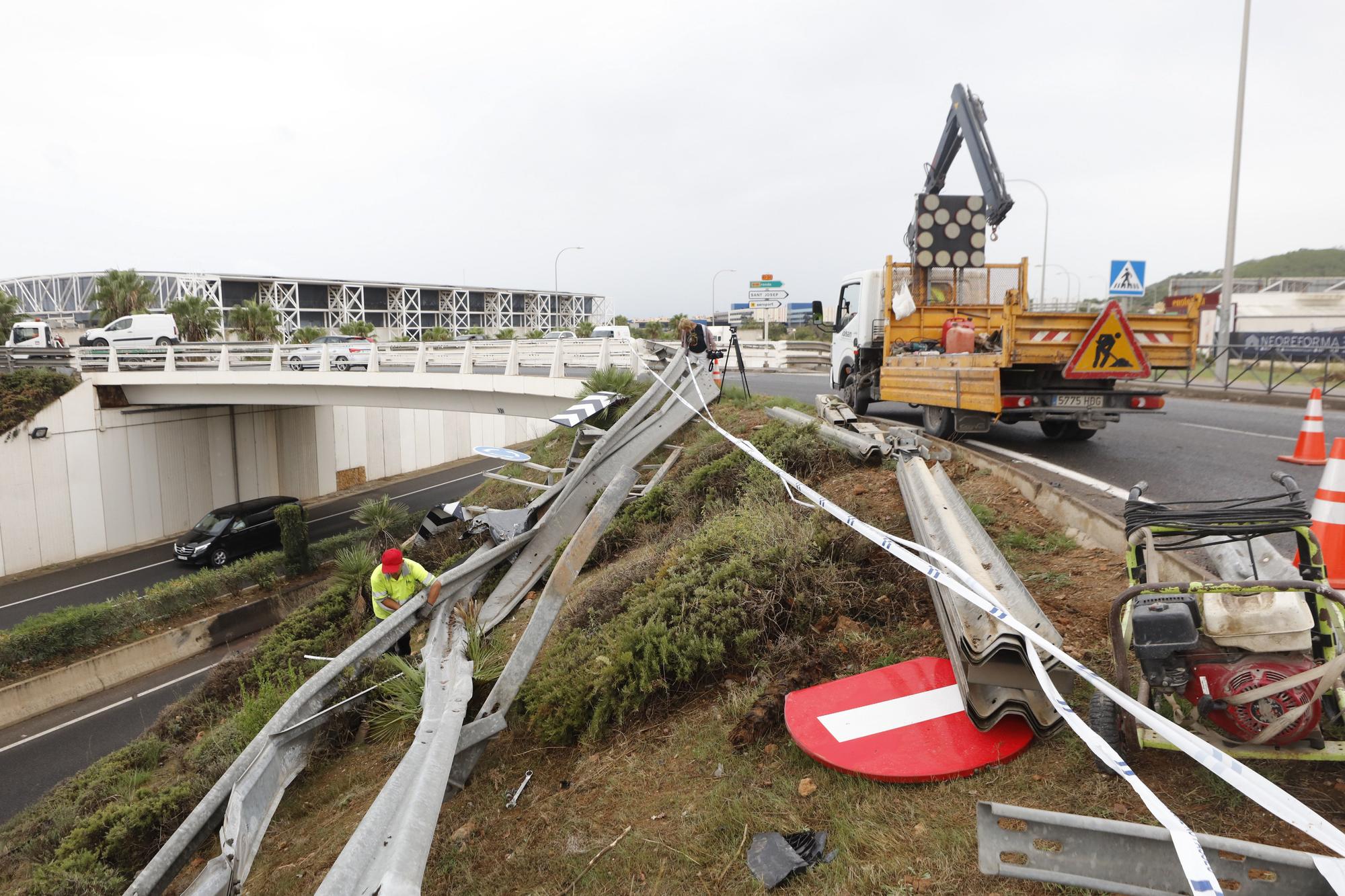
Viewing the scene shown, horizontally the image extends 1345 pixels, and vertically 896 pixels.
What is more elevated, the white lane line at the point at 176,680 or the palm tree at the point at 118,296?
the palm tree at the point at 118,296

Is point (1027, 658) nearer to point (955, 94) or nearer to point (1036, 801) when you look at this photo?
point (1036, 801)

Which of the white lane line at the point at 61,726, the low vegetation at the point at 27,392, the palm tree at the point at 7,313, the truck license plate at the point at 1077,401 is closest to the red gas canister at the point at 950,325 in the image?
the truck license plate at the point at 1077,401

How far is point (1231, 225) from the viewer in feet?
57.4

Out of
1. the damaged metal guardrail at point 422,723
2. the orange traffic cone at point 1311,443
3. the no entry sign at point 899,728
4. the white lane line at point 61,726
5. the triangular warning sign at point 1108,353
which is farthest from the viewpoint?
the white lane line at point 61,726

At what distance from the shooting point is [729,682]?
4242 mm

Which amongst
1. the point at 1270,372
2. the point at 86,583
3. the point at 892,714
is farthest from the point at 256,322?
the point at 892,714

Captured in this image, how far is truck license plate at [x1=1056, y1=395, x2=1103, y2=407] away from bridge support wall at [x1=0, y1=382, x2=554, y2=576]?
57.3 feet

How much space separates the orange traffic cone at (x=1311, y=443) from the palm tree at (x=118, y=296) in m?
49.9

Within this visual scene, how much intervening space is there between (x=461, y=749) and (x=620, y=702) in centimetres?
90

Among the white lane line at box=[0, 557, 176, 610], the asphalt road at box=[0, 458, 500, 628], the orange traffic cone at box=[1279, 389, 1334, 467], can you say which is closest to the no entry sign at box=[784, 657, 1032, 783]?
the orange traffic cone at box=[1279, 389, 1334, 467]

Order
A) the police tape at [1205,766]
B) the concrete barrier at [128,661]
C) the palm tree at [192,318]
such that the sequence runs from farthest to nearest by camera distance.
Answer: the palm tree at [192,318], the concrete barrier at [128,661], the police tape at [1205,766]

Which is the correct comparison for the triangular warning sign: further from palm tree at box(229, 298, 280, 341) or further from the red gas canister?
palm tree at box(229, 298, 280, 341)

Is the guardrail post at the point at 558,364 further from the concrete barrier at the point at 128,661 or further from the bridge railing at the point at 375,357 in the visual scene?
the concrete barrier at the point at 128,661

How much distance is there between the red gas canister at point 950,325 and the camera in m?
9.84
